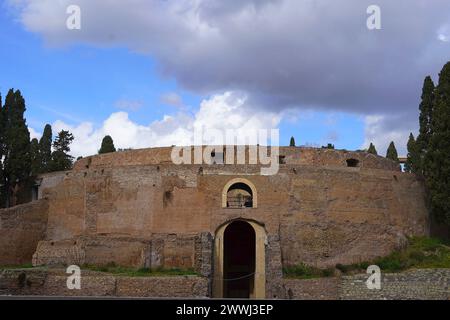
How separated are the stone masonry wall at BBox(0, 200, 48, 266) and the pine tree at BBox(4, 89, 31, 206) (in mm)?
3636

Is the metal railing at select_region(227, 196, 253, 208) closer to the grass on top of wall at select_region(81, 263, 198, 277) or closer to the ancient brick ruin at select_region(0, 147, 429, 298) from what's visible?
the ancient brick ruin at select_region(0, 147, 429, 298)

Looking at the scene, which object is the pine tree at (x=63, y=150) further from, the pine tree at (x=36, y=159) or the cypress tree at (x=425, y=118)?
the cypress tree at (x=425, y=118)

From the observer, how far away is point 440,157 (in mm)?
27281

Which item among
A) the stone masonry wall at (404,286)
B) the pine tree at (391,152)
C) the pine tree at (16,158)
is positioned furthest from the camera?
the pine tree at (391,152)

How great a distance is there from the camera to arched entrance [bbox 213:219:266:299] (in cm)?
2544

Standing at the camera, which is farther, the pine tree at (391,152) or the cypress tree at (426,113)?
the pine tree at (391,152)

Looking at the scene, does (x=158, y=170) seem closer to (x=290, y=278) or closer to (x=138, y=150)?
(x=138, y=150)

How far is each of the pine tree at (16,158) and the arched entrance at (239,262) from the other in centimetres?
1116

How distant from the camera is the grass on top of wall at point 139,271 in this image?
23516 millimetres

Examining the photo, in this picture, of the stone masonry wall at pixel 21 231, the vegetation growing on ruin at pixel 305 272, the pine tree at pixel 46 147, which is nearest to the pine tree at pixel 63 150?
the pine tree at pixel 46 147

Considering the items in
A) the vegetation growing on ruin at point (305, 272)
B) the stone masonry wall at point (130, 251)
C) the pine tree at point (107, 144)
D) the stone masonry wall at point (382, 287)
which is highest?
the pine tree at point (107, 144)

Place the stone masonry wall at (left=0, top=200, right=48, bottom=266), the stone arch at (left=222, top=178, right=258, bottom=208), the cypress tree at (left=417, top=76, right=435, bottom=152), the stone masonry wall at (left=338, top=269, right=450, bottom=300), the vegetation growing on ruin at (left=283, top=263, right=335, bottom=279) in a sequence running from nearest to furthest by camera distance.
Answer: the stone masonry wall at (left=338, top=269, right=450, bottom=300) < the vegetation growing on ruin at (left=283, top=263, right=335, bottom=279) < the stone arch at (left=222, top=178, right=258, bottom=208) < the stone masonry wall at (left=0, top=200, right=48, bottom=266) < the cypress tree at (left=417, top=76, right=435, bottom=152)

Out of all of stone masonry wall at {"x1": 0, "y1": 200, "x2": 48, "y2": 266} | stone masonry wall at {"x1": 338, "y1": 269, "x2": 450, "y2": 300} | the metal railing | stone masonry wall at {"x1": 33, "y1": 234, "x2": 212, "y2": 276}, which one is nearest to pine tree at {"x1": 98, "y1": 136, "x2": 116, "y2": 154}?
stone masonry wall at {"x1": 0, "y1": 200, "x2": 48, "y2": 266}

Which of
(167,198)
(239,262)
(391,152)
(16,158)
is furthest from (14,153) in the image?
(391,152)
